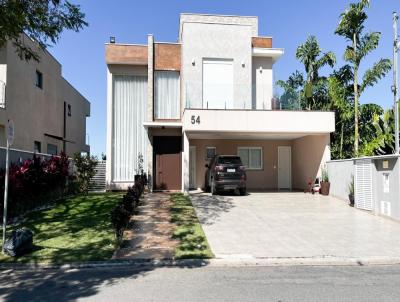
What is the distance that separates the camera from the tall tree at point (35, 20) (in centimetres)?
925

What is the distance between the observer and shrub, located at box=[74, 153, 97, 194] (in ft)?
60.0

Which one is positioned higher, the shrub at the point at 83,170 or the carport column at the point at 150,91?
the carport column at the point at 150,91

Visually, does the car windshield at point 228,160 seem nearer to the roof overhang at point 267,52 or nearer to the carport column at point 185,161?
the carport column at point 185,161

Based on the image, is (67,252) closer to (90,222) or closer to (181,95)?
(90,222)

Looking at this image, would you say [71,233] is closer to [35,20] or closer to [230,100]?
[35,20]

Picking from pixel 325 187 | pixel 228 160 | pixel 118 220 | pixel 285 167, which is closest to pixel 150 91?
pixel 228 160

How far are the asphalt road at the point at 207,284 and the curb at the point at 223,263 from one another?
205mm

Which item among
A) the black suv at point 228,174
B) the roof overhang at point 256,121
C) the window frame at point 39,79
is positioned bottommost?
the black suv at point 228,174

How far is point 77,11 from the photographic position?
1073 centimetres

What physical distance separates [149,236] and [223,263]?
2.74 meters

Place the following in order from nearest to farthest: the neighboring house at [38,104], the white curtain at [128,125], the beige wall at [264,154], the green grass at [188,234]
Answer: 1. the green grass at [188,234]
2. the neighboring house at [38,104]
3. the white curtain at [128,125]
4. the beige wall at [264,154]

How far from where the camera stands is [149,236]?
941 centimetres

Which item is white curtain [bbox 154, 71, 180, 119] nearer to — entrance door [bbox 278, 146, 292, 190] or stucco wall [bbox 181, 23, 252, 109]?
stucco wall [bbox 181, 23, 252, 109]

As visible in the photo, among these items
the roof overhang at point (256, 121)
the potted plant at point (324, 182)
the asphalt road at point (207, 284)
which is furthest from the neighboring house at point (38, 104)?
the potted plant at point (324, 182)
